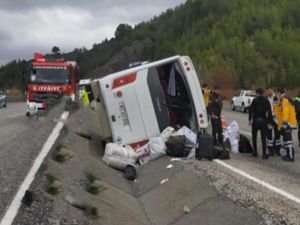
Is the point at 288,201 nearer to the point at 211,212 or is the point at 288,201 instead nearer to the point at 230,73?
the point at 211,212

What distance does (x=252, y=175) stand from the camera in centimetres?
1162

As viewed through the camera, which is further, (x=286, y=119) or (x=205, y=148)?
(x=286, y=119)

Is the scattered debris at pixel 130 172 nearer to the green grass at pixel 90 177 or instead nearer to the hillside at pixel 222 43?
the green grass at pixel 90 177

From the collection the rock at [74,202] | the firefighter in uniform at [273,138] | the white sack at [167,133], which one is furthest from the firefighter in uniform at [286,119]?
the rock at [74,202]

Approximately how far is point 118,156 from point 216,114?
3.82 m

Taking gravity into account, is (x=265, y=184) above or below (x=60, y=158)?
below

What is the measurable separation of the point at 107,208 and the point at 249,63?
8472cm

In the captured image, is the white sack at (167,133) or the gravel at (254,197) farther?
the white sack at (167,133)

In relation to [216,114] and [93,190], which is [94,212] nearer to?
[93,190]

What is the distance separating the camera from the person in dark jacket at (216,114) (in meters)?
16.3

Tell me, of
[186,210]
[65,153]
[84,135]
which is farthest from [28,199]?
[84,135]

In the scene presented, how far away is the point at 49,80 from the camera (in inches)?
1114

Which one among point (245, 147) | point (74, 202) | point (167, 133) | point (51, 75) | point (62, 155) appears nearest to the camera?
point (74, 202)

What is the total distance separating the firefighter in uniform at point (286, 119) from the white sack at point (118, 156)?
12.0 ft
